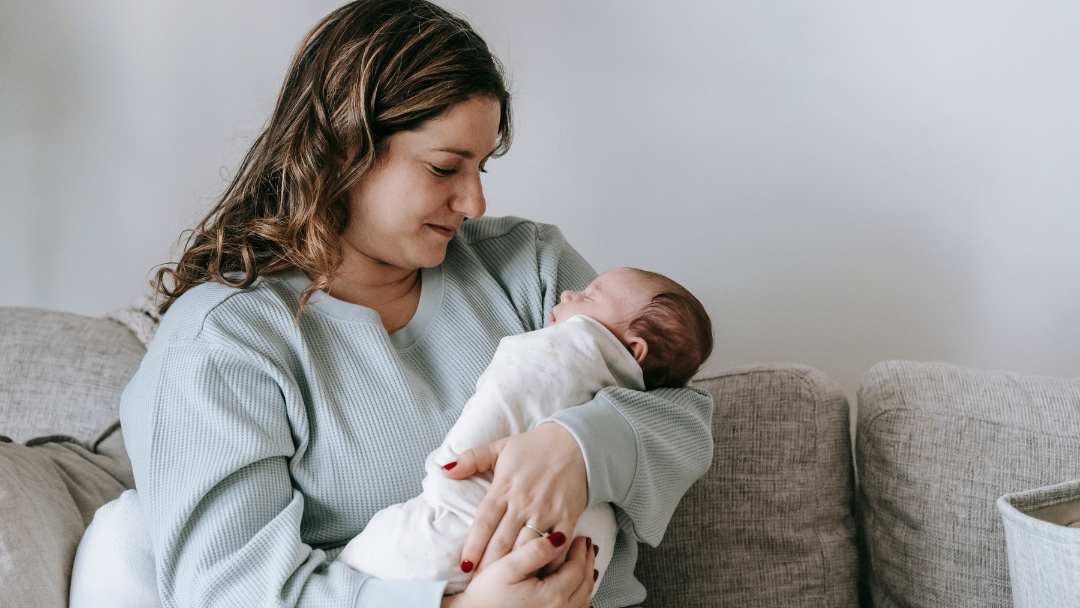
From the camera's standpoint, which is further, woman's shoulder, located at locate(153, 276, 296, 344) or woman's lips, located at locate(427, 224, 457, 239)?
woman's lips, located at locate(427, 224, 457, 239)

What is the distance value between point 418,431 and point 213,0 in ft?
4.35

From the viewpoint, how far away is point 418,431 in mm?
1165

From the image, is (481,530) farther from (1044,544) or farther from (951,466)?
(951,466)

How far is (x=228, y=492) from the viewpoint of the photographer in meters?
1.02

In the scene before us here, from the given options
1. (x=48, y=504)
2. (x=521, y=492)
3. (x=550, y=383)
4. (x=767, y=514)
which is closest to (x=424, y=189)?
(x=550, y=383)

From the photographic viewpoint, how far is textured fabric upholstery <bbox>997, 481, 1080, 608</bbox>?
41.9 inches

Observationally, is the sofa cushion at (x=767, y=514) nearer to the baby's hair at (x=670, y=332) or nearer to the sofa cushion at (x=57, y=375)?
the baby's hair at (x=670, y=332)

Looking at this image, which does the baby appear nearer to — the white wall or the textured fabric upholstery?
the textured fabric upholstery

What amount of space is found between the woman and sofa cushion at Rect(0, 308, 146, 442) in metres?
0.38

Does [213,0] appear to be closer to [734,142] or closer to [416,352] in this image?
[416,352]

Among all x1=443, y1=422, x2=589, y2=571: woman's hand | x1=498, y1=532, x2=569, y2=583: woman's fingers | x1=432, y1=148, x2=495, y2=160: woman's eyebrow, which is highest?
x1=432, y1=148, x2=495, y2=160: woman's eyebrow

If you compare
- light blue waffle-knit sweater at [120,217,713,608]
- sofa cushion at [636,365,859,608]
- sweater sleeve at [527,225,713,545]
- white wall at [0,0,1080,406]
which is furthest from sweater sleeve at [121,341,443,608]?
white wall at [0,0,1080,406]

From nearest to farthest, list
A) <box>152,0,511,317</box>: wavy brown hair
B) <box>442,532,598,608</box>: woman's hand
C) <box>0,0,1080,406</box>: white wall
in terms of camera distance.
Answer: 1. <box>442,532,598,608</box>: woman's hand
2. <box>152,0,511,317</box>: wavy brown hair
3. <box>0,0,1080,406</box>: white wall

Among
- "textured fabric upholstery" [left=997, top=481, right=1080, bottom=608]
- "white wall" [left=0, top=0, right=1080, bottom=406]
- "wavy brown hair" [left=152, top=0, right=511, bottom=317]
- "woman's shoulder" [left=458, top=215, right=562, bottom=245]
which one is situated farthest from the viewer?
"white wall" [left=0, top=0, right=1080, bottom=406]
